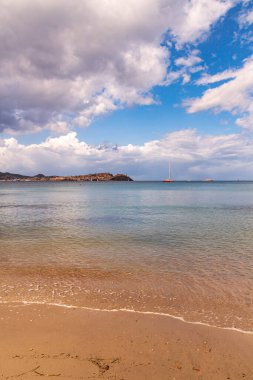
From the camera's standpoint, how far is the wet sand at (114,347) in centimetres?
708

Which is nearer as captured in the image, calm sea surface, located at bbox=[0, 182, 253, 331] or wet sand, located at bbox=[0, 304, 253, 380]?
wet sand, located at bbox=[0, 304, 253, 380]

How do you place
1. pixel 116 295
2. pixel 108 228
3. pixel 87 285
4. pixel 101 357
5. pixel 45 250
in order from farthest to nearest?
pixel 108 228 → pixel 45 250 → pixel 87 285 → pixel 116 295 → pixel 101 357

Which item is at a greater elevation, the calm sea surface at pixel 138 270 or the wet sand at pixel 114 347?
the wet sand at pixel 114 347

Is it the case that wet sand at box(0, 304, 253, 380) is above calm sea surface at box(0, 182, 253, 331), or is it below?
above

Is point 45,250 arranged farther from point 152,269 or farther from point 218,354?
point 218,354

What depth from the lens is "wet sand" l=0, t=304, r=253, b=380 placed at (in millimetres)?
7083

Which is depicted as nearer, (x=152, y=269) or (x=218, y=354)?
(x=218, y=354)

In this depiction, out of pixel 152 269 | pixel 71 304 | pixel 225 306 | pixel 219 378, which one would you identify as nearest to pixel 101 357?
pixel 219 378

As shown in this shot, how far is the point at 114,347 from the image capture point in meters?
8.20

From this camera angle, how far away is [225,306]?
11.1m

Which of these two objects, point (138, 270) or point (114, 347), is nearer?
point (114, 347)

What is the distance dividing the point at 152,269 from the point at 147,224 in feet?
56.6

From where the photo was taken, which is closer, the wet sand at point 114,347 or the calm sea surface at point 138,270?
the wet sand at point 114,347

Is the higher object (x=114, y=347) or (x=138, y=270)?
(x=114, y=347)
